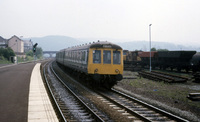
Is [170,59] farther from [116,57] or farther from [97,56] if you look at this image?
[97,56]

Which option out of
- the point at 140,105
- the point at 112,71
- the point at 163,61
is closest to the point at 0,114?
the point at 140,105

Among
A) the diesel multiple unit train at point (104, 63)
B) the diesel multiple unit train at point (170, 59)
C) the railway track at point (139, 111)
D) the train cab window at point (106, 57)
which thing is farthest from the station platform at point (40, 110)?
the diesel multiple unit train at point (170, 59)

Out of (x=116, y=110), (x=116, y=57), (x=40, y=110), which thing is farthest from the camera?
(x=116, y=57)

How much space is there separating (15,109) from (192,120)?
7366 millimetres

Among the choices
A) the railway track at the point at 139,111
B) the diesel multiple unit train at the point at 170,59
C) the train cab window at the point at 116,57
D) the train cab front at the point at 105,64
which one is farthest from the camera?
the diesel multiple unit train at the point at 170,59

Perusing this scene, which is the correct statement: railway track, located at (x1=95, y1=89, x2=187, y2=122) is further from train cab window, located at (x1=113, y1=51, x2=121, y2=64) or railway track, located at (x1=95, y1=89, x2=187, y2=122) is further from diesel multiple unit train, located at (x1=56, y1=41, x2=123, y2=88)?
train cab window, located at (x1=113, y1=51, x2=121, y2=64)

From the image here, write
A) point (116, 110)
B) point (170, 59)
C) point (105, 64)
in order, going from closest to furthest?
point (116, 110) < point (105, 64) < point (170, 59)

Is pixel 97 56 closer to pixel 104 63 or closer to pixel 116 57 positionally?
pixel 104 63

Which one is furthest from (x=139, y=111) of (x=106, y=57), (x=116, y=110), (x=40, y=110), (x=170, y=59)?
(x=170, y=59)

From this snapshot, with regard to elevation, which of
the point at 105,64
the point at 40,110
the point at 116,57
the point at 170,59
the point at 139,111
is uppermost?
the point at 116,57

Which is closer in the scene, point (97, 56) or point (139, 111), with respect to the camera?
point (139, 111)

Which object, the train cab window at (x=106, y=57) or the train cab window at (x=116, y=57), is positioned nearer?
the train cab window at (x=106, y=57)

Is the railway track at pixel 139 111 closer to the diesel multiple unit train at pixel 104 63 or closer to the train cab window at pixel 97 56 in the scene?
the diesel multiple unit train at pixel 104 63

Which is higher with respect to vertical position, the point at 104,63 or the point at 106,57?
the point at 106,57
